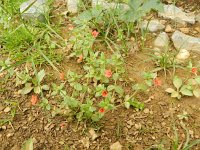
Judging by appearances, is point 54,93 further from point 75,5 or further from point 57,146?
point 75,5

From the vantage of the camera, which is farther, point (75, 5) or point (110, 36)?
point (75, 5)

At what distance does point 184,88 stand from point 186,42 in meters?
0.44

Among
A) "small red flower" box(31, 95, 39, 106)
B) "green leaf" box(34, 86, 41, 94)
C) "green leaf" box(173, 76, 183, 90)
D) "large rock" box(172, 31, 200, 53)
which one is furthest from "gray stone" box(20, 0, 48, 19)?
"green leaf" box(173, 76, 183, 90)

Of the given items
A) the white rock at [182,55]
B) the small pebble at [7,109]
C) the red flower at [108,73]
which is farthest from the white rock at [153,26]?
the small pebble at [7,109]

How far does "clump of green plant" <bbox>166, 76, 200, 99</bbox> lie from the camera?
7.25 feet

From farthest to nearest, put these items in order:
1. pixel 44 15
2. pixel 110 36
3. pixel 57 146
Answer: pixel 44 15
pixel 110 36
pixel 57 146

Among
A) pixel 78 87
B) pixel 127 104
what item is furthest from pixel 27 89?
pixel 127 104

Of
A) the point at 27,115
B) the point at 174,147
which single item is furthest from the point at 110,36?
the point at 174,147

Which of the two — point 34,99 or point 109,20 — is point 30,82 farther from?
point 109,20

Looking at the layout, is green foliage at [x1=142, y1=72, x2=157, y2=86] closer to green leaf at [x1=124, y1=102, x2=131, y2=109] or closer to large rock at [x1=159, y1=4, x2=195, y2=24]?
green leaf at [x1=124, y1=102, x2=131, y2=109]

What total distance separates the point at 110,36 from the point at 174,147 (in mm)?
1051

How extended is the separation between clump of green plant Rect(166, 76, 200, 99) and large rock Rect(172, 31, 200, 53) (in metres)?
0.34

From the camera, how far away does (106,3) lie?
2.83m

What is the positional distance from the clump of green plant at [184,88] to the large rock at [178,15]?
0.66 m
